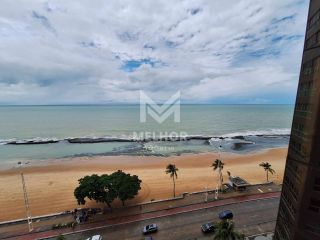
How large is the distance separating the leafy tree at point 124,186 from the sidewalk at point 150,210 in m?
2.58

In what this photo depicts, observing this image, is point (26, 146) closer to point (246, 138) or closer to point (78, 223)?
point (78, 223)

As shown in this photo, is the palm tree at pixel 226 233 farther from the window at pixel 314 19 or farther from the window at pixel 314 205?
the window at pixel 314 19

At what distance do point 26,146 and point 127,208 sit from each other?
80.9m

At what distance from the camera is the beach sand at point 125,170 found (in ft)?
133

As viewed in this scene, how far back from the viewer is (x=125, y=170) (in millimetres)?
59938

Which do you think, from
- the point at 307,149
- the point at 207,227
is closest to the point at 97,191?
the point at 207,227

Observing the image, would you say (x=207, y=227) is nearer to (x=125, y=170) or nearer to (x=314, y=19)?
(x=314, y=19)

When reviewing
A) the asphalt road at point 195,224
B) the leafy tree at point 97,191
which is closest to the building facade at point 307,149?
the asphalt road at point 195,224

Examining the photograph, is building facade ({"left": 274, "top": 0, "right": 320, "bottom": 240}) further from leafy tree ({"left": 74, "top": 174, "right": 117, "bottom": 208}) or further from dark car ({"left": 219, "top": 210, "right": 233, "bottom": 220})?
leafy tree ({"left": 74, "top": 174, "right": 117, "bottom": 208})

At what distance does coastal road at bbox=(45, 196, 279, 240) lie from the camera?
92.1ft

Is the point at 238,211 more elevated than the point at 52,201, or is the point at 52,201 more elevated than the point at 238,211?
the point at 238,211

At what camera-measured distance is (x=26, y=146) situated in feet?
314

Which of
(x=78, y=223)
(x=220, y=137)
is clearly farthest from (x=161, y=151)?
(x=78, y=223)

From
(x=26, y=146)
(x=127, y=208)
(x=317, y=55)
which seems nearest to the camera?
(x=317, y=55)
